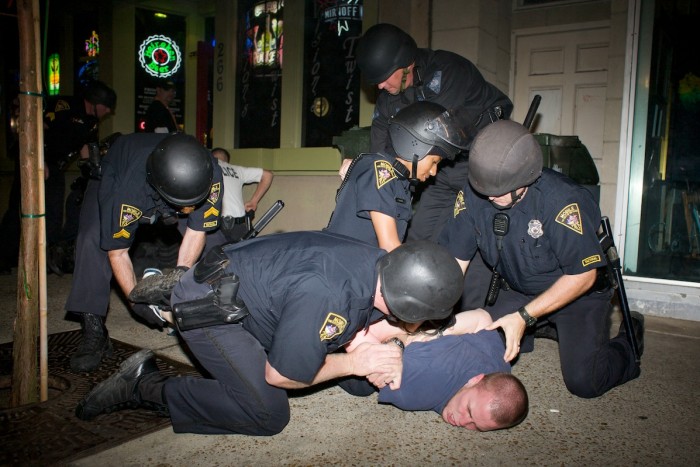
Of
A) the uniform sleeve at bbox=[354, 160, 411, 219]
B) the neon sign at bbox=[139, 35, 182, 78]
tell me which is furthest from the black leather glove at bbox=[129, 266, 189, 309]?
the neon sign at bbox=[139, 35, 182, 78]

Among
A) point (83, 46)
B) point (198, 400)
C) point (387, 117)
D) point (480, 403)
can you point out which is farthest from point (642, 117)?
point (83, 46)

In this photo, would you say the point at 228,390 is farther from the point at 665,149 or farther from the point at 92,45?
the point at 92,45

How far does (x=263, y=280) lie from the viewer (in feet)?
6.31

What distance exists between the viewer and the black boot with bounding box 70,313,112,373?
2.87 metres

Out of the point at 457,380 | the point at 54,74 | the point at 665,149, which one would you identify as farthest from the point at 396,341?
the point at 54,74

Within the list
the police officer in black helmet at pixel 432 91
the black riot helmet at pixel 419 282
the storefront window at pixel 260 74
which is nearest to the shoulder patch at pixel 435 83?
the police officer in black helmet at pixel 432 91

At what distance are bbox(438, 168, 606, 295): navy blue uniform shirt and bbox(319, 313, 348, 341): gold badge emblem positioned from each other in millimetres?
1256

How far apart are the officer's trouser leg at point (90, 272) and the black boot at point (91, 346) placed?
6cm

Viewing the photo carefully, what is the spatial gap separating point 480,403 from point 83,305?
92.9 inches

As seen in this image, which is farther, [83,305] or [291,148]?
[291,148]

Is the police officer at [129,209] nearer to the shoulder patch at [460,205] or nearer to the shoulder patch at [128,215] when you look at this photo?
the shoulder patch at [128,215]

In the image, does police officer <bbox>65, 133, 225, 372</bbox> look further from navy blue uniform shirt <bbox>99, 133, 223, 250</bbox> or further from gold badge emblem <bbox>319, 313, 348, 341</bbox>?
gold badge emblem <bbox>319, 313, 348, 341</bbox>

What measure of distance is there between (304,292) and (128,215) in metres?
1.53

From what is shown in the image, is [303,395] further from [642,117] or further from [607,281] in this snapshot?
[642,117]
